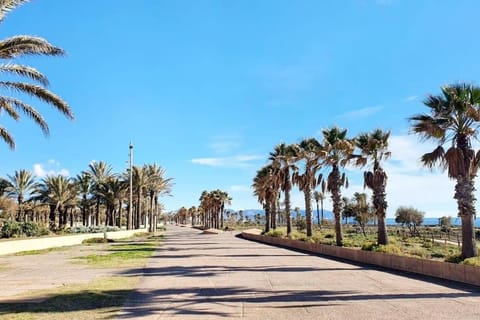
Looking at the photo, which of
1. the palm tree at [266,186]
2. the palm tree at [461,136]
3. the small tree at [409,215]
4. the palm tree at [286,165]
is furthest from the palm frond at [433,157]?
the small tree at [409,215]

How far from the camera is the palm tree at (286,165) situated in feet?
131

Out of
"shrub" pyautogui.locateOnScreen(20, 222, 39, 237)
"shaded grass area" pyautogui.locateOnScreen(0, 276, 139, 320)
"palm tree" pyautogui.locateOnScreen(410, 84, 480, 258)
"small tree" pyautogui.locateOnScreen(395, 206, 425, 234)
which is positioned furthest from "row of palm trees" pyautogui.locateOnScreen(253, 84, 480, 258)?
"small tree" pyautogui.locateOnScreen(395, 206, 425, 234)

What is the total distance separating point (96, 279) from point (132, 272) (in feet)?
7.33

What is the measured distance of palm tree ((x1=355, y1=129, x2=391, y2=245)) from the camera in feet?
78.9

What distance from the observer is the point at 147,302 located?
34.1 ft

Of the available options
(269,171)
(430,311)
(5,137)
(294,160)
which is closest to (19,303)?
(430,311)

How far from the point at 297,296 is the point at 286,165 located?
31.9 m

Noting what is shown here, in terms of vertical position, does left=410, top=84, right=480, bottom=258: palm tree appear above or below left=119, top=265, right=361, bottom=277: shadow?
above

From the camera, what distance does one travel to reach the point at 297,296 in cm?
1099

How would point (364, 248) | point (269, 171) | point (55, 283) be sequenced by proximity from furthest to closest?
point (269, 171) → point (364, 248) → point (55, 283)

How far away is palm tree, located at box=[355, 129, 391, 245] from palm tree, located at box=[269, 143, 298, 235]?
13.9 m

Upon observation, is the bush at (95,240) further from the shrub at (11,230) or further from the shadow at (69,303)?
the shadow at (69,303)

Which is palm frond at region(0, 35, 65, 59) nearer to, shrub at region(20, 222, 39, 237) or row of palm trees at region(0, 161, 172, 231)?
shrub at region(20, 222, 39, 237)

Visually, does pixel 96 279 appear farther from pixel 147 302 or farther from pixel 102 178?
pixel 102 178
